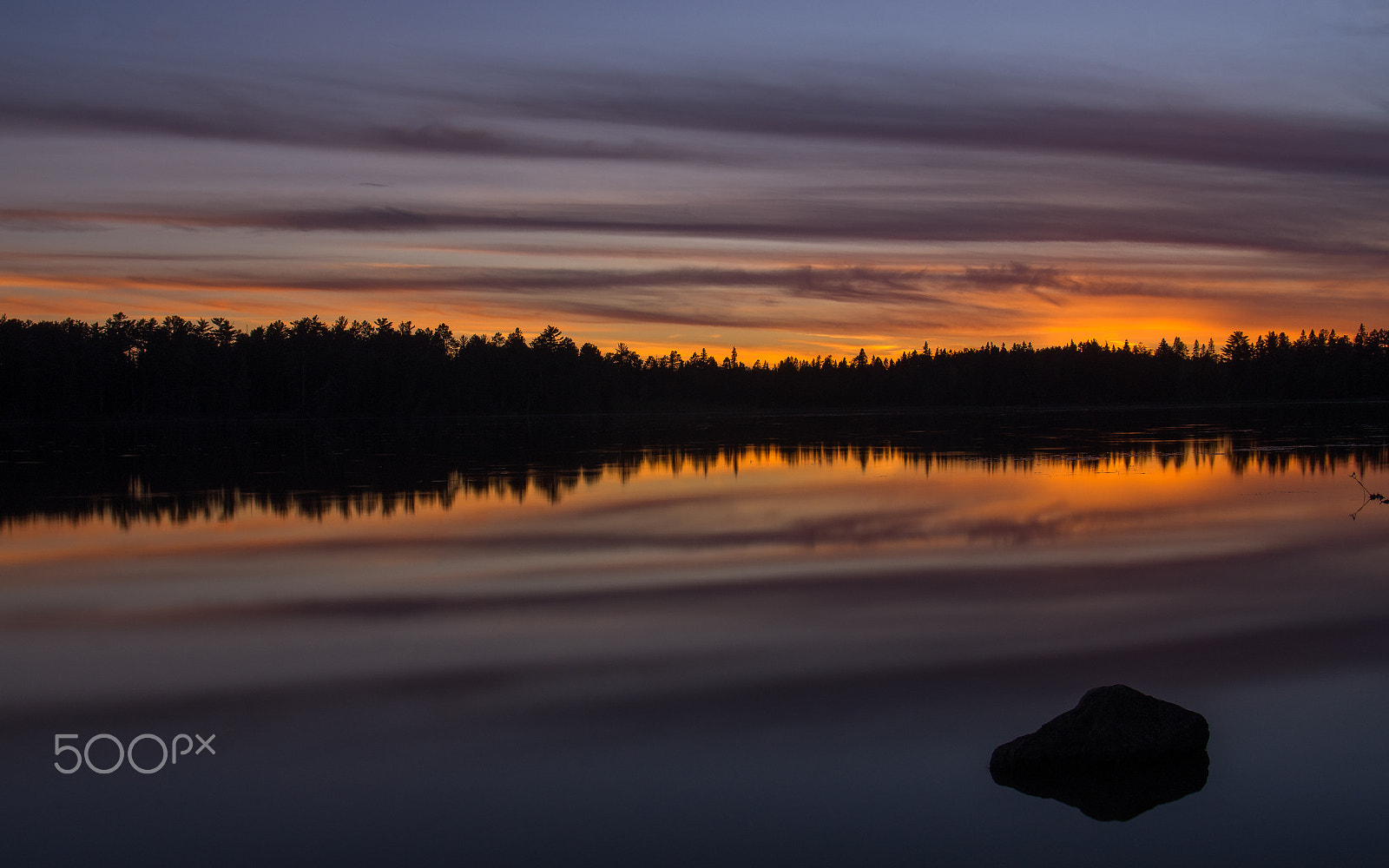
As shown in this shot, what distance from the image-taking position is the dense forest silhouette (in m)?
93.9

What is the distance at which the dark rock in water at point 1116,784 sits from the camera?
6.01m

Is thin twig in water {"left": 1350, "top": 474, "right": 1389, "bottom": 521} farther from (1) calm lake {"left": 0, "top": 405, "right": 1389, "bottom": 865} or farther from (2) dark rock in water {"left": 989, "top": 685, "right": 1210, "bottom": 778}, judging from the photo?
(2) dark rock in water {"left": 989, "top": 685, "right": 1210, "bottom": 778}

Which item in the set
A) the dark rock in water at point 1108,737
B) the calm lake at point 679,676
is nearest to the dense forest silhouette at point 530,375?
the calm lake at point 679,676

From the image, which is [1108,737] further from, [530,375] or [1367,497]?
[530,375]

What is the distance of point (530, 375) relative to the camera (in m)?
111

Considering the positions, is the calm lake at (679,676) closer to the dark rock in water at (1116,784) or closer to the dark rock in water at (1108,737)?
the dark rock in water at (1116,784)

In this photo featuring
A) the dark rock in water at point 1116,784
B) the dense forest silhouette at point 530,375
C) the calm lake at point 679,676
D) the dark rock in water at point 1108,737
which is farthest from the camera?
the dense forest silhouette at point 530,375

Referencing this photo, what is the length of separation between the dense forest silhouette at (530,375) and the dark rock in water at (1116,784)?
97.4m

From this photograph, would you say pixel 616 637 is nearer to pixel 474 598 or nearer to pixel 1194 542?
pixel 474 598

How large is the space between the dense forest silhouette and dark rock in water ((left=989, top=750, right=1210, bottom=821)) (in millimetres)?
97357

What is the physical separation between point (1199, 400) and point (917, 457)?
398ft

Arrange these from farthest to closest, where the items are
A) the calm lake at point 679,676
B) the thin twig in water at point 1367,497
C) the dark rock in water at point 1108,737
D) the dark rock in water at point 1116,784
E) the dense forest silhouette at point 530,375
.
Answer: the dense forest silhouette at point 530,375, the thin twig in water at point 1367,497, the dark rock in water at point 1108,737, the dark rock in water at point 1116,784, the calm lake at point 679,676

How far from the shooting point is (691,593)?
11.6 metres

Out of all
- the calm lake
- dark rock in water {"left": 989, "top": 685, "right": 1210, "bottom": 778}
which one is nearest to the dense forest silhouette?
the calm lake
